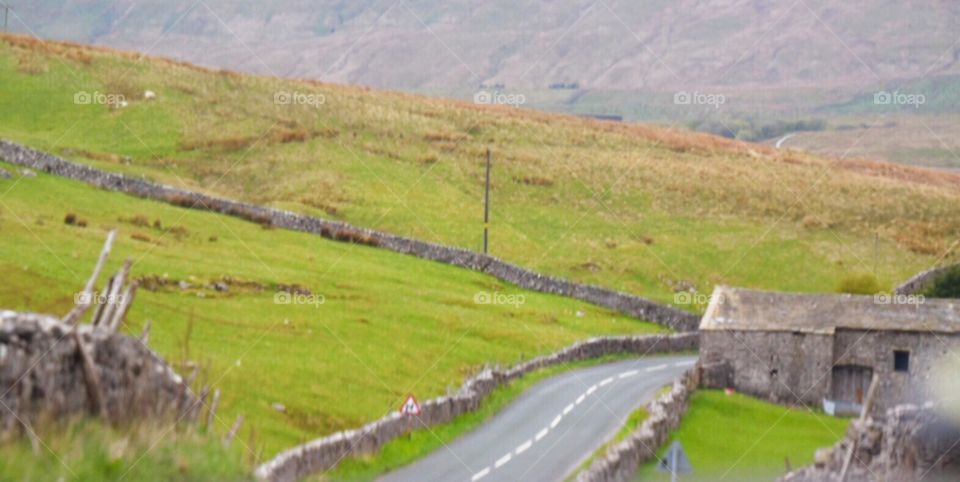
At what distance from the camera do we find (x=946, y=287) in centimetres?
7756

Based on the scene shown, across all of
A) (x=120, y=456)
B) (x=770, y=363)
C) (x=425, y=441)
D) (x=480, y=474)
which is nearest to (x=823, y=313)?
(x=770, y=363)

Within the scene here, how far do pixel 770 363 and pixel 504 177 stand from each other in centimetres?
5255

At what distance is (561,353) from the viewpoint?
203 feet

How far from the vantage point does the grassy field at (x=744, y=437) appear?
4094cm

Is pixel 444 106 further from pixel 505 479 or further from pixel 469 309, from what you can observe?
pixel 505 479

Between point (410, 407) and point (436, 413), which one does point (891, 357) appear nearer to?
point (436, 413)

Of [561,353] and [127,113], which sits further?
[127,113]

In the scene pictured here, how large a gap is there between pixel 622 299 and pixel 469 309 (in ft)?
44.8

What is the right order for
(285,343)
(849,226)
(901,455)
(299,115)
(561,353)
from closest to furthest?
(901,455) → (285,343) → (561,353) → (849,226) → (299,115)

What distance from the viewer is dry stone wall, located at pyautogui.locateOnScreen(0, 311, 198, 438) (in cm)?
1677

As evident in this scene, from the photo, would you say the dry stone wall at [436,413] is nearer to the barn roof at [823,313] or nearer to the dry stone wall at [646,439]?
the dry stone wall at [646,439]

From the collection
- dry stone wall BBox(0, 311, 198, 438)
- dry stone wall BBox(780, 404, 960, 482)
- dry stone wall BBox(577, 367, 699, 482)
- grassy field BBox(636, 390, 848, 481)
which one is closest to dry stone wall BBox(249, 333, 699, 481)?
dry stone wall BBox(0, 311, 198, 438)

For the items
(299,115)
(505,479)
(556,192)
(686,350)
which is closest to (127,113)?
(299,115)

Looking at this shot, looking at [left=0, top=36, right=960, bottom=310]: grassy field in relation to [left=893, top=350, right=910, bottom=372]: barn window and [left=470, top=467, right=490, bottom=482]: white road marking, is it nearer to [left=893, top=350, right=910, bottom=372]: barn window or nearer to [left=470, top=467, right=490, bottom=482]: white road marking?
[left=893, top=350, right=910, bottom=372]: barn window
